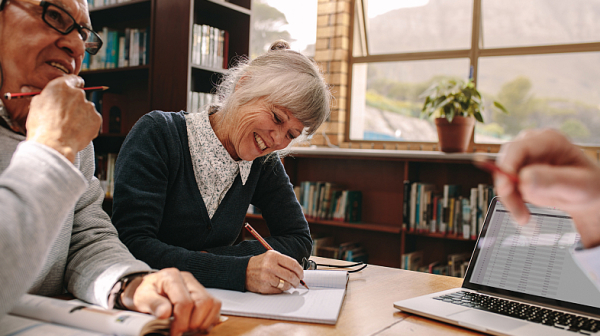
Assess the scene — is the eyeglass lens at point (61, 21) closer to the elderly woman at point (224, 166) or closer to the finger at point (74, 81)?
the finger at point (74, 81)

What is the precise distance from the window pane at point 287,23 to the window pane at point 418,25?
0.54 meters

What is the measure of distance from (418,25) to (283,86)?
2.78 meters

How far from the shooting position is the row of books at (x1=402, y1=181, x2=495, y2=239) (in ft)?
9.89

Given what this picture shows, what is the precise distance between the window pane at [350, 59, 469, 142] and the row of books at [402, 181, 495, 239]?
25.3 inches

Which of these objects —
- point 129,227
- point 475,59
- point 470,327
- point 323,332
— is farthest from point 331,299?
point 475,59

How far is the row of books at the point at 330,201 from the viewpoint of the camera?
3500mm

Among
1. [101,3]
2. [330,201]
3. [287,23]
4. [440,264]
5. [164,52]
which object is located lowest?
[440,264]

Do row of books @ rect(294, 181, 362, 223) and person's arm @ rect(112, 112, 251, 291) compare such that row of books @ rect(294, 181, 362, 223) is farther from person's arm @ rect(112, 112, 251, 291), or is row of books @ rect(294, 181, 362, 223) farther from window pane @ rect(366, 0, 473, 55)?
person's arm @ rect(112, 112, 251, 291)

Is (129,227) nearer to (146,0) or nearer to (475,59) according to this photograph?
(146,0)

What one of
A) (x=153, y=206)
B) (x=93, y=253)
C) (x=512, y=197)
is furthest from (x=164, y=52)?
(x=512, y=197)

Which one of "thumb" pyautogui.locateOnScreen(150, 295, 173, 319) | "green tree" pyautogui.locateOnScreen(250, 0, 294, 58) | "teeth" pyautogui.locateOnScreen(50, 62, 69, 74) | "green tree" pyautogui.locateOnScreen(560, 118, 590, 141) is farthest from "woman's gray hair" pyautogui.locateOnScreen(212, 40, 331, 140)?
"green tree" pyautogui.locateOnScreen(250, 0, 294, 58)

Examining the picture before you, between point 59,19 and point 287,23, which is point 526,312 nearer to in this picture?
point 59,19

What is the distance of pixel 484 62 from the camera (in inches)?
139

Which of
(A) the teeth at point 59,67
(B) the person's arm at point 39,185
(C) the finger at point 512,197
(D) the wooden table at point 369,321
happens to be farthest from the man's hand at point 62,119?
(C) the finger at point 512,197
